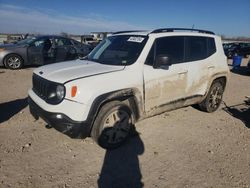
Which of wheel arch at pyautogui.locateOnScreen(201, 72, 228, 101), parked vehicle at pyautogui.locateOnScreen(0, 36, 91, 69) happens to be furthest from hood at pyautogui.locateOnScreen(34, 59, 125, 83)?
parked vehicle at pyautogui.locateOnScreen(0, 36, 91, 69)

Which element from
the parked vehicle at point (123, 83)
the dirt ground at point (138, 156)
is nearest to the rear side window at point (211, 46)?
the parked vehicle at point (123, 83)

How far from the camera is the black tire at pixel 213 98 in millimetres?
5855

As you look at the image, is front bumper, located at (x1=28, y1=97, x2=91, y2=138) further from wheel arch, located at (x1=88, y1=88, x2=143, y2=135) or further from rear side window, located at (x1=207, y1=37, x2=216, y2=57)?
rear side window, located at (x1=207, y1=37, x2=216, y2=57)

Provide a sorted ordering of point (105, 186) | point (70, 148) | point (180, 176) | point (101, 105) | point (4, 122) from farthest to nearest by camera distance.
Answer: point (4, 122) < point (70, 148) < point (101, 105) < point (180, 176) < point (105, 186)

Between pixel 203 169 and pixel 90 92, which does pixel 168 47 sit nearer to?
pixel 90 92

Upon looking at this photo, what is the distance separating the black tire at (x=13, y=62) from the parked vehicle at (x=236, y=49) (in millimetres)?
20549

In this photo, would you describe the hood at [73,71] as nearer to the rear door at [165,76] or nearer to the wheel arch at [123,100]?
the wheel arch at [123,100]

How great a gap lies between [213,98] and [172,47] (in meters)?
2.07

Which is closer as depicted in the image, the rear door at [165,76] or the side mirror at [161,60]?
the side mirror at [161,60]

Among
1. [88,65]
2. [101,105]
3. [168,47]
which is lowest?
[101,105]

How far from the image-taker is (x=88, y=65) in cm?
427

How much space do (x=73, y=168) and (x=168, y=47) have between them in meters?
2.81

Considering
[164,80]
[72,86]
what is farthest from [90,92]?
[164,80]

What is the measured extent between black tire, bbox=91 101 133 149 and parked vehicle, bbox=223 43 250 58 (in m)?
23.4
